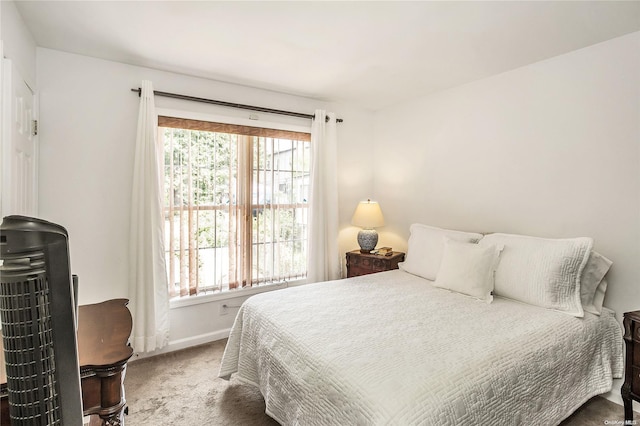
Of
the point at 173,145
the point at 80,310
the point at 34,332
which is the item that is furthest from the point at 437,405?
the point at 173,145

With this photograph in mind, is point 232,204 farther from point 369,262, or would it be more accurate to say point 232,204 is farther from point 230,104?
point 369,262

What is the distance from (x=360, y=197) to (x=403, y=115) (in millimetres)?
1121

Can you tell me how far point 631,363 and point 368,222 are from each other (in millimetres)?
2292

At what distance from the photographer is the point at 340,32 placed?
6.93 feet

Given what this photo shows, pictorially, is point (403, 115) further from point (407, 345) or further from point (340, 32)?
point (407, 345)

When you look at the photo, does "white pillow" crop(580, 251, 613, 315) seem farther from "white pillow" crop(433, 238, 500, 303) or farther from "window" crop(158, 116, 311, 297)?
"window" crop(158, 116, 311, 297)

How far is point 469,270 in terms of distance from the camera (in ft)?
7.89

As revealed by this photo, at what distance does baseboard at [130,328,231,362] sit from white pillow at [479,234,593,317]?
8.35 ft

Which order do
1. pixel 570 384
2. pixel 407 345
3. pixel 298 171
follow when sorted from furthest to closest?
1. pixel 298 171
2. pixel 570 384
3. pixel 407 345

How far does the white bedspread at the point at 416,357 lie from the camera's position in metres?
1.28

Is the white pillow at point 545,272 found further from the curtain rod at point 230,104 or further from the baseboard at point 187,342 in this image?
the baseboard at point 187,342

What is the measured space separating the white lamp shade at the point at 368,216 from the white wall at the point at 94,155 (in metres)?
1.91

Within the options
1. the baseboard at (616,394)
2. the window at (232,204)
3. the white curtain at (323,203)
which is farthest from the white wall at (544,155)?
the window at (232,204)

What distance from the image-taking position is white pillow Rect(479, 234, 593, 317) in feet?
6.84
